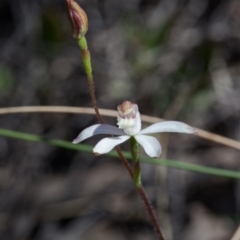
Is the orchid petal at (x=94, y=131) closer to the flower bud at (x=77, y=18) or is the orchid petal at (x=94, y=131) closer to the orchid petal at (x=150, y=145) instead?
the orchid petal at (x=150, y=145)

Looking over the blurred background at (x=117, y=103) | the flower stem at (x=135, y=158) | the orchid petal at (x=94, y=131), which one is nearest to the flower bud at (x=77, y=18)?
the flower stem at (x=135, y=158)

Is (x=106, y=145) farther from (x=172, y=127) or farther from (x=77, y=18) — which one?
(x=77, y=18)

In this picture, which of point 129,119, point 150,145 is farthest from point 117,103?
point 150,145

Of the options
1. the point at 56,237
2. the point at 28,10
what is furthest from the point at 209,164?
the point at 28,10

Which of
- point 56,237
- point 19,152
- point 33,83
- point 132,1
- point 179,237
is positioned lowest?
point 179,237

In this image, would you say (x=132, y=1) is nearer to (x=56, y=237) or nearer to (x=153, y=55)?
(x=153, y=55)

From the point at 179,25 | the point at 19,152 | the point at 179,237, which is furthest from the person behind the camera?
the point at 179,25

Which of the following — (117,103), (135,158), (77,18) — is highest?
(117,103)

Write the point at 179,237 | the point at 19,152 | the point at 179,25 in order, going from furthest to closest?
the point at 179,25 → the point at 19,152 → the point at 179,237
